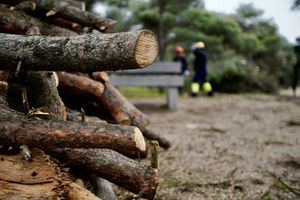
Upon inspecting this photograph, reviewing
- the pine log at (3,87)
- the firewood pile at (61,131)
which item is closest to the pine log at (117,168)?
the firewood pile at (61,131)

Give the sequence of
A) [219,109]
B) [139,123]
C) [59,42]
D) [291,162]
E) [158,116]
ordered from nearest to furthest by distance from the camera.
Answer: [59,42] < [291,162] < [139,123] < [158,116] < [219,109]

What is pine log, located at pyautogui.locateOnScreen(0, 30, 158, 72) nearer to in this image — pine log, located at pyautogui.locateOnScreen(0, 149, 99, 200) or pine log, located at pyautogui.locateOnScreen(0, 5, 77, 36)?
pine log, located at pyautogui.locateOnScreen(0, 149, 99, 200)

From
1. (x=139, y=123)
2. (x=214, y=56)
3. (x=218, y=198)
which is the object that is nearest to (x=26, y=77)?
(x=218, y=198)

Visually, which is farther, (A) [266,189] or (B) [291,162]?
(B) [291,162]

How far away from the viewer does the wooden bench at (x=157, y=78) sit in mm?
8922

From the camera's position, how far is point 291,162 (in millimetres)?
4383

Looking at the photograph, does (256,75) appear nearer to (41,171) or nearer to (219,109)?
(219,109)

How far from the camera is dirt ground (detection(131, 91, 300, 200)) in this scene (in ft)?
11.3

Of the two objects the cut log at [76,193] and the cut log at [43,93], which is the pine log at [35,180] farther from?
the cut log at [43,93]

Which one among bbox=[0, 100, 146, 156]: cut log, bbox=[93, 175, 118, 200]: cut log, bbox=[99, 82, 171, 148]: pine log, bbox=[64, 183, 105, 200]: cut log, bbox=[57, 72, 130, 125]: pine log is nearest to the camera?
bbox=[0, 100, 146, 156]: cut log

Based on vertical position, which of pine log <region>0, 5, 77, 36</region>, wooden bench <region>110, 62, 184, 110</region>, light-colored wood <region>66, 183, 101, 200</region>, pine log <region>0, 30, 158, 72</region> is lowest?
light-colored wood <region>66, 183, 101, 200</region>

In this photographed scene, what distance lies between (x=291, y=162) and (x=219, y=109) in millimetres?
5098

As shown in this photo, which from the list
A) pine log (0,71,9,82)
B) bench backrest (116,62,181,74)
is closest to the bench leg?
bench backrest (116,62,181,74)

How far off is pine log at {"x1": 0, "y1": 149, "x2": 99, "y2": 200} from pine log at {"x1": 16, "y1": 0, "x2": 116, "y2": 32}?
6.16ft
